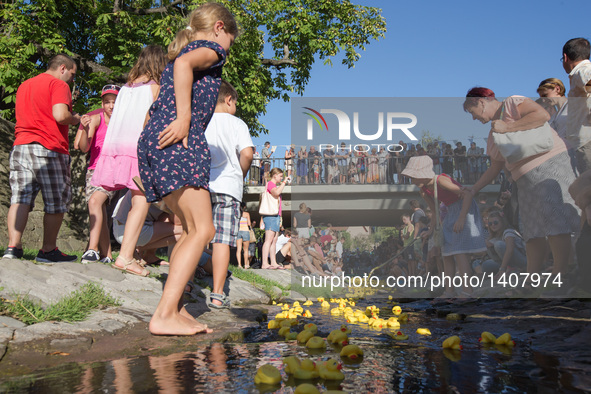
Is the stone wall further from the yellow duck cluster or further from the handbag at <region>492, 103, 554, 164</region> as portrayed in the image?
the handbag at <region>492, 103, 554, 164</region>

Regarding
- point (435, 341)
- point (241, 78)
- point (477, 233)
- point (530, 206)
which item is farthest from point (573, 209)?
point (241, 78)

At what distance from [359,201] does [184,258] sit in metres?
3.29

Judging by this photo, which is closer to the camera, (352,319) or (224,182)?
(352,319)

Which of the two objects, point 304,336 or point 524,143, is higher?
point 524,143

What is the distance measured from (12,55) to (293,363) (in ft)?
35.4

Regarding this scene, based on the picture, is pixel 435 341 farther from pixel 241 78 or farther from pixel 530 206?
pixel 241 78

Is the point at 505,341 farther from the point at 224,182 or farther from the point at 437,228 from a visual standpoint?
the point at 224,182

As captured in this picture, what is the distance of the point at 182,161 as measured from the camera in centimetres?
266

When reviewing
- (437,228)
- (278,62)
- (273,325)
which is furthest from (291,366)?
(278,62)

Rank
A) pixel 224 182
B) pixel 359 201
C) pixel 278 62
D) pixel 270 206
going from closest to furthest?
pixel 224 182 < pixel 359 201 < pixel 270 206 < pixel 278 62

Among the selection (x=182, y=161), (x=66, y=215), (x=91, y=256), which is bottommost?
(x=91, y=256)

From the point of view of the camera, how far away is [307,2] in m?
15.1

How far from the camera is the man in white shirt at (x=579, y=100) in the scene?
401 centimetres

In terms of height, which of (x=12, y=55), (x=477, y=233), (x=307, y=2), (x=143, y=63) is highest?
(x=307, y=2)
